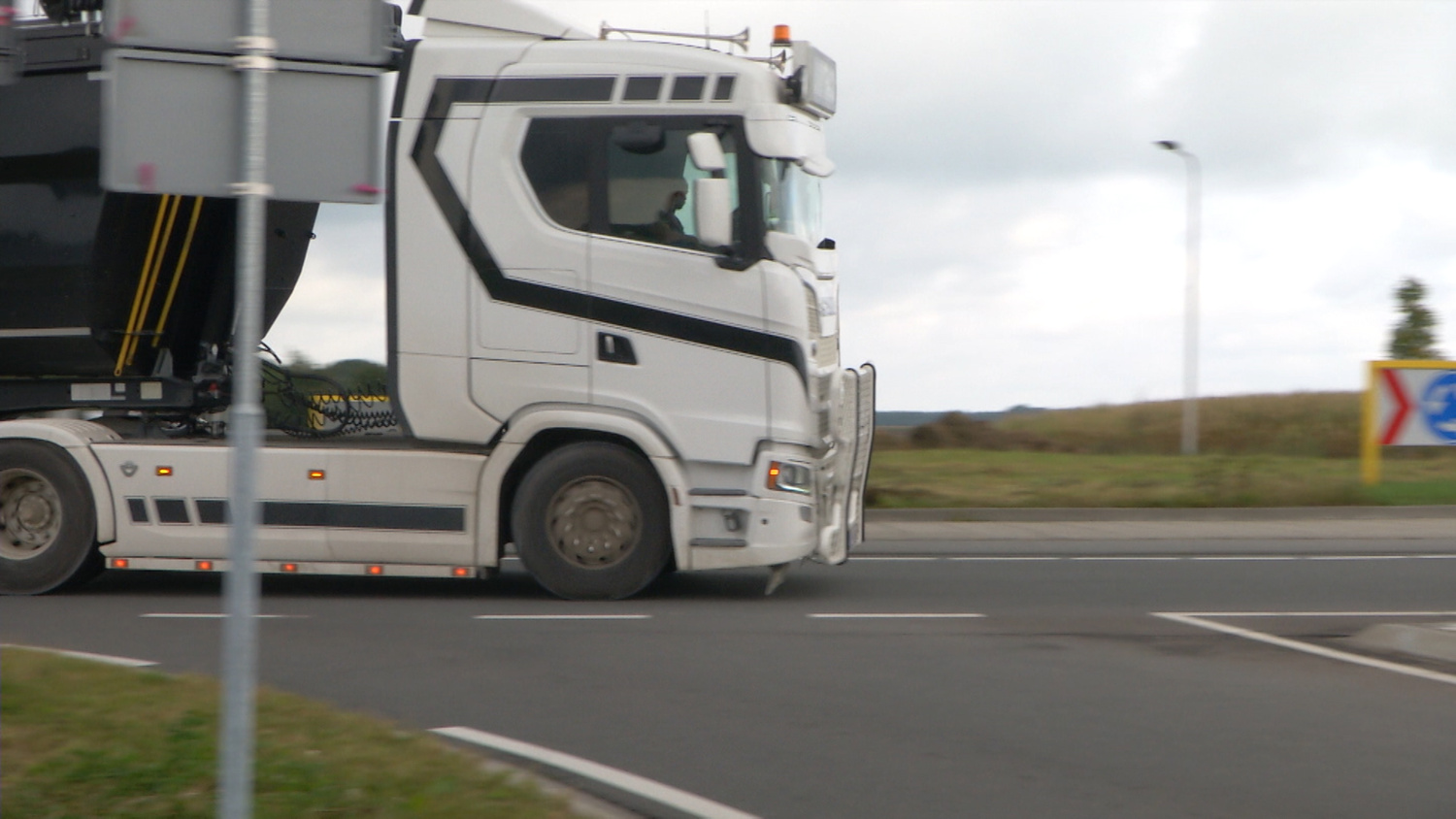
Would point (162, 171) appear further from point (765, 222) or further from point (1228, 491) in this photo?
point (1228, 491)

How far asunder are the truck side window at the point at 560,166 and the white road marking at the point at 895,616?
9.63ft

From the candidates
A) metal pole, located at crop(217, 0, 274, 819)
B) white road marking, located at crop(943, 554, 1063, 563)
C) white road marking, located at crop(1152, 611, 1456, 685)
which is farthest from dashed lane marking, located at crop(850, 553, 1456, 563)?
metal pole, located at crop(217, 0, 274, 819)

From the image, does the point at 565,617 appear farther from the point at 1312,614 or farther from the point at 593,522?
the point at 1312,614

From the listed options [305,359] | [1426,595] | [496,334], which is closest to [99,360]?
[305,359]

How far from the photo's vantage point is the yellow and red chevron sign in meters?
19.4

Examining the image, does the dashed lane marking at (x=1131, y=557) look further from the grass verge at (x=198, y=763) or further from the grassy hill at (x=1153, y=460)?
the grass verge at (x=198, y=763)

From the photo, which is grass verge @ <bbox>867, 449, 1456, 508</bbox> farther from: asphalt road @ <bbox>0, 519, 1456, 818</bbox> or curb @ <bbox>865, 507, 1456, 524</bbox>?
asphalt road @ <bbox>0, 519, 1456, 818</bbox>

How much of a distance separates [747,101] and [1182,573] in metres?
5.73

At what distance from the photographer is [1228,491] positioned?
62.0 feet

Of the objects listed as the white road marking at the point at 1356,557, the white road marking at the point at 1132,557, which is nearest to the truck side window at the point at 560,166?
the white road marking at the point at 1132,557

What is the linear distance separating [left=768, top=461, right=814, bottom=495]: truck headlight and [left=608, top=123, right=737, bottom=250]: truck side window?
1550 millimetres

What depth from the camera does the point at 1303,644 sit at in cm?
873

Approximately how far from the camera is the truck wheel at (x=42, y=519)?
406 inches

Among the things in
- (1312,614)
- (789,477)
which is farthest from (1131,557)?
(789,477)
